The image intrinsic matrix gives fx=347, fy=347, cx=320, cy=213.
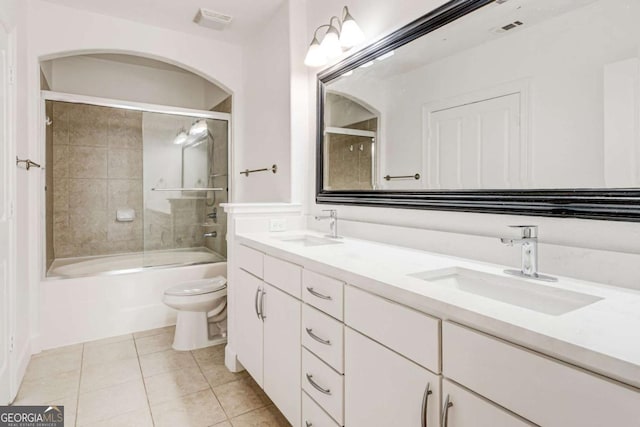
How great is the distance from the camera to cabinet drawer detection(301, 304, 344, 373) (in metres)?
1.19

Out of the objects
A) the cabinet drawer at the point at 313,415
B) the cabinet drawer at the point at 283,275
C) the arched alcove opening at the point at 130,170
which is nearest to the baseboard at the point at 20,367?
the arched alcove opening at the point at 130,170

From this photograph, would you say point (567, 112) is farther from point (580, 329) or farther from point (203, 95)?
point (203, 95)

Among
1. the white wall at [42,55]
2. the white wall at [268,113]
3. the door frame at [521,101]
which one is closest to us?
the door frame at [521,101]

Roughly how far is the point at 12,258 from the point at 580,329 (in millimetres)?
2443

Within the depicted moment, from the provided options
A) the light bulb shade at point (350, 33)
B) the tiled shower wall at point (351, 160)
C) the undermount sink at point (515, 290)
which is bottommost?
the undermount sink at point (515, 290)

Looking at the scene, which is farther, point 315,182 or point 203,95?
point 203,95

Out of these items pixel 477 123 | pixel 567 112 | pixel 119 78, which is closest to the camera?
pixel 567 112

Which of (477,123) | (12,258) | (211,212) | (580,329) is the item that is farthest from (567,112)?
(211,212)

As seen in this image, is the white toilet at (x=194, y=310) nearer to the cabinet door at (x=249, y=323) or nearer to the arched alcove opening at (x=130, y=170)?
the cabinet door at (x=249, y=323)

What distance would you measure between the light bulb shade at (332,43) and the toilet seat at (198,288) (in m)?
1.77

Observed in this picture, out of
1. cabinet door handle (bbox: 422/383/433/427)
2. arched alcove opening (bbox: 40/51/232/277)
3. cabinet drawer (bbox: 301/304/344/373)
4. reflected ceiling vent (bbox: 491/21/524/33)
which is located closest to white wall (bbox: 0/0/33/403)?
arched alcove opening (bbox: 40/51/232/277)

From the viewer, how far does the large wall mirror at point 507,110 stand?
99 centimetres

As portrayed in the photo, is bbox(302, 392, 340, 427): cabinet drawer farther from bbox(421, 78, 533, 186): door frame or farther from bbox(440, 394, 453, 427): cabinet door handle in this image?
bbox(421, 78, 533, 186): door frame

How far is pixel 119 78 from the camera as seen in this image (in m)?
3.75
